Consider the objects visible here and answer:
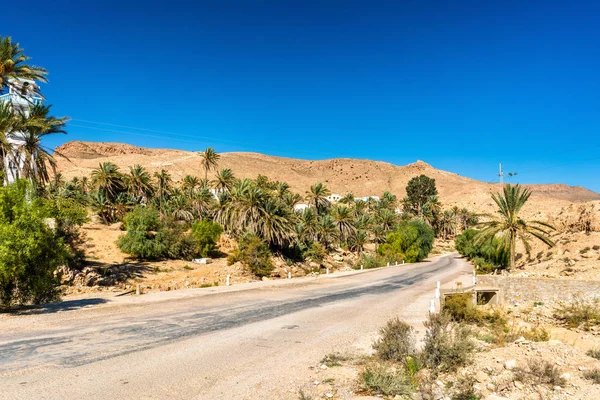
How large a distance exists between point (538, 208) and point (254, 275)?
289 feet

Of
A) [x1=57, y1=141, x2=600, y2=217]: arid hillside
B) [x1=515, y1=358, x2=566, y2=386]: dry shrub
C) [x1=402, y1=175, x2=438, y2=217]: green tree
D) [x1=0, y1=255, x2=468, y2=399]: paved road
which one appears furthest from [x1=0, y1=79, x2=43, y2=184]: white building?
[x1=57, y1=141, x2=600, y2=217]: arid hillside

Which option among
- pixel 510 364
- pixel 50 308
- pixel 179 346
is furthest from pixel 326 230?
pixel 510 364

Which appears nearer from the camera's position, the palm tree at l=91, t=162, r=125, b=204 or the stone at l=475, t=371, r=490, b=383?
the stone at l=475, t=371, r=490, b=383

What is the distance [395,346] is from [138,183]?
57502mm

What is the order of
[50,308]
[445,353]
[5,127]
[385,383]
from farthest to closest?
[5,127] → [50,308] → [445,353] → [385,383]

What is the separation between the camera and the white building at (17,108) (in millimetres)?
23172

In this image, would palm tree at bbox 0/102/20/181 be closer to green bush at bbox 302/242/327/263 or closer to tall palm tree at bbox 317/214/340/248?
green bush at bbox 302/242/327/263

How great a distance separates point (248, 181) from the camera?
147 feet

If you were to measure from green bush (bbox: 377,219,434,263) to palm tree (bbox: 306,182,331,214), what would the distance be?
11.9 meters

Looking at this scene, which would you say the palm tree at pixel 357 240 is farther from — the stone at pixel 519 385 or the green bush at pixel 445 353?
the stone at pixel 519 385

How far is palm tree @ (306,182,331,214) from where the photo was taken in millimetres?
62281

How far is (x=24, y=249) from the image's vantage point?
13.6 meters

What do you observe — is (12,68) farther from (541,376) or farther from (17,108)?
(541,376)

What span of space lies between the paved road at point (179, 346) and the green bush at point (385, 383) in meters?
1.38
